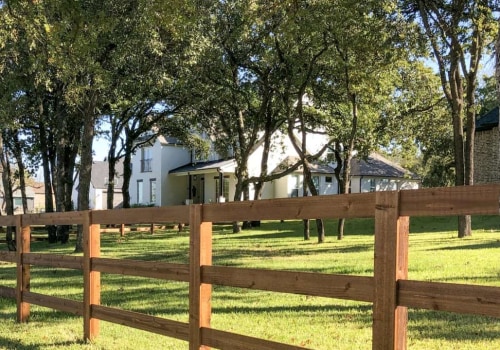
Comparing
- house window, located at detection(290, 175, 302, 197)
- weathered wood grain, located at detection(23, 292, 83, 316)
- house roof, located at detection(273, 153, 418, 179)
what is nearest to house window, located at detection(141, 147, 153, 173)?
house roof, located at detection(273, 153, 418, 179)

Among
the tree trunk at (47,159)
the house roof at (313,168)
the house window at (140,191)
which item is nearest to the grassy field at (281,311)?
the tree trunk at (47,159)

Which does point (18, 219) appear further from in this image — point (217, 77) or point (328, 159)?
point (328, 159)

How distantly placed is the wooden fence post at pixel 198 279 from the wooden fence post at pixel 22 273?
364cm

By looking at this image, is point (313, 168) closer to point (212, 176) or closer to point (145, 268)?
point (212, 176)

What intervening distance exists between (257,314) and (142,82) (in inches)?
458

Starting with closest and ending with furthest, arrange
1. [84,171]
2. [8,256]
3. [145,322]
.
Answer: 1. [145,322]
2. [8,256]
3. [84,171]

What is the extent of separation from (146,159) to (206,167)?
9.01 meters

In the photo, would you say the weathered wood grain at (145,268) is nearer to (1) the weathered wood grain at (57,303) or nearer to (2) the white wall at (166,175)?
(1) the weathered wood grain at (57,303)

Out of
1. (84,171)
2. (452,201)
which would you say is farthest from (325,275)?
(84,171)

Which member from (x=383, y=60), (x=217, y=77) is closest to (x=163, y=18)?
(x=383, y=60)

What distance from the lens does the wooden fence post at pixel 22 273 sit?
23.0ft

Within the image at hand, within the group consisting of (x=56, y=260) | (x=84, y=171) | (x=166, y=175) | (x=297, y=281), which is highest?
(x=166, y=175)

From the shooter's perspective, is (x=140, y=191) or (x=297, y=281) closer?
(x=297, y=281)

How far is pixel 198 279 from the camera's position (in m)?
4.44
